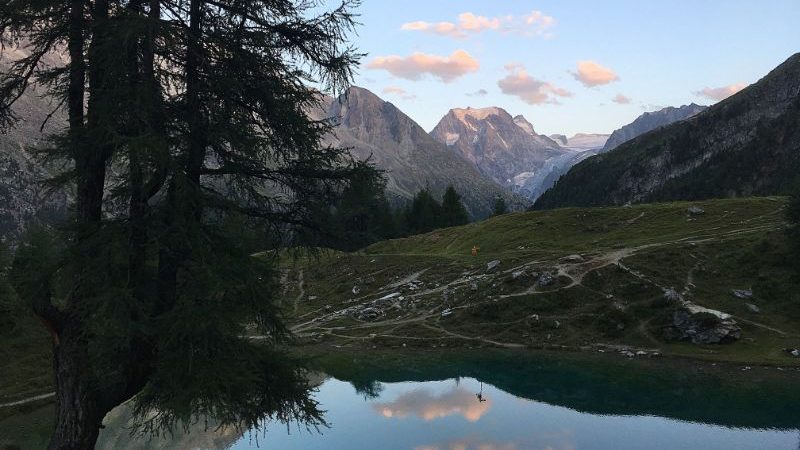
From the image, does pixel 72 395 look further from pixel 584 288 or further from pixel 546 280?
pixel 546 280

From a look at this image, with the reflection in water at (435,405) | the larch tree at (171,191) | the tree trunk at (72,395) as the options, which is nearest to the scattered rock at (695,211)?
the reflection in water at (435,405)

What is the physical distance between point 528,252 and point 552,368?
2869cm

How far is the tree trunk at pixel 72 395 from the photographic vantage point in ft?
36.1

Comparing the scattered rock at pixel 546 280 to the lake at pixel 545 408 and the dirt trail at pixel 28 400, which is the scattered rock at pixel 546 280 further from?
the dirt trail at pixel 28 400

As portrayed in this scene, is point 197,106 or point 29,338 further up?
point 197,106

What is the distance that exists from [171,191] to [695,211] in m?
84.3

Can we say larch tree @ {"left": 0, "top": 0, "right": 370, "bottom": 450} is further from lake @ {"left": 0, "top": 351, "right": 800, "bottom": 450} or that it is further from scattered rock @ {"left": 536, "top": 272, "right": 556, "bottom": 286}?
A: scattered rock @ {"left": 536, "top": 272, "right": 556, "bottom": 286}

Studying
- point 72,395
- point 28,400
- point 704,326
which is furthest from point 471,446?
point 28,400

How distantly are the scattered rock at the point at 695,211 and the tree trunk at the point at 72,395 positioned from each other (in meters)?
84.8

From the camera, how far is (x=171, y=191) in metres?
11.1

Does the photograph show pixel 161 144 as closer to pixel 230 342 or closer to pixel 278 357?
pixel 230 342

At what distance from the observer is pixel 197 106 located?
11.6 meters

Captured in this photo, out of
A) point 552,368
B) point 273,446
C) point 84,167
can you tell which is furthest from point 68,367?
point 552,368

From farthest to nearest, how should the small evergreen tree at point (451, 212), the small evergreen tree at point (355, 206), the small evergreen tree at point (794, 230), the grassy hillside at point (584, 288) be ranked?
the small evergreen tree at point (451, 212)
the small evergreen tree at point (794, 230)
the grassy hillside at point (584, 288)
the small evergreen tree at point (355, 206)
